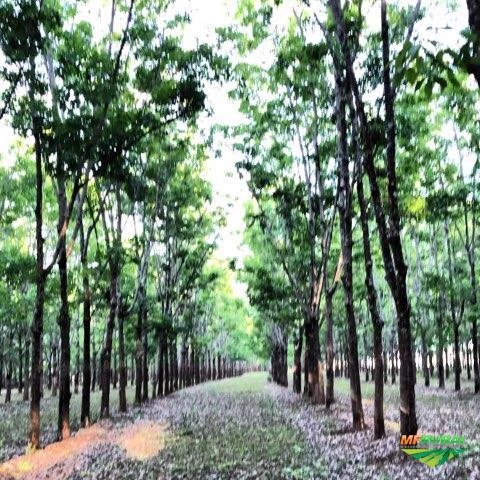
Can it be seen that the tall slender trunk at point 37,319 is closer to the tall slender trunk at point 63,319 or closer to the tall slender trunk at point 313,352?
the tall slender trunk at point 63,319

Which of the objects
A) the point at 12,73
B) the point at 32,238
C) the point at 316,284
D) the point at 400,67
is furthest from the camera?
the point at 32,238

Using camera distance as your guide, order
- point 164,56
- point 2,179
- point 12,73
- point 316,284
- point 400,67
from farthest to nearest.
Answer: point 2,179, point 316,284, point 164,56, point 12,73, point 400,67

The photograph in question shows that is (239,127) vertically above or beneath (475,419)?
above

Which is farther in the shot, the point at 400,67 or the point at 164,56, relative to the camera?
the point at 164,56

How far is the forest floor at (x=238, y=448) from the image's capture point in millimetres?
11742

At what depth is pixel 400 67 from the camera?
125 inches

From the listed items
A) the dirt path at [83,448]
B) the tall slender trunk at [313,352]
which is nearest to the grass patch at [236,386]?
the tall slender trunk at [313,352]

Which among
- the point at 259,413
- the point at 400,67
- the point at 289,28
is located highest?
the point at 289,28

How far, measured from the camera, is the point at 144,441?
698 inches

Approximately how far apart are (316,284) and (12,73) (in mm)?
17243

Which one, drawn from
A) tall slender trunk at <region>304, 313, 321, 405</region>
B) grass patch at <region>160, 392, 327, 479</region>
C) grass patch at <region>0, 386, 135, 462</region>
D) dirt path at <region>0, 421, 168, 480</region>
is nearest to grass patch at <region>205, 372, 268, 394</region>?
grass patch at <region>0, 386, 135, 462</region>

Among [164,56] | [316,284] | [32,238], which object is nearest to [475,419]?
[316,284]

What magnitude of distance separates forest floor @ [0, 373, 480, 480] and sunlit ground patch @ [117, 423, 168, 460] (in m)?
0.03

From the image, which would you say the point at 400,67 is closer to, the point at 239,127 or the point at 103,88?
the point at 103,88
